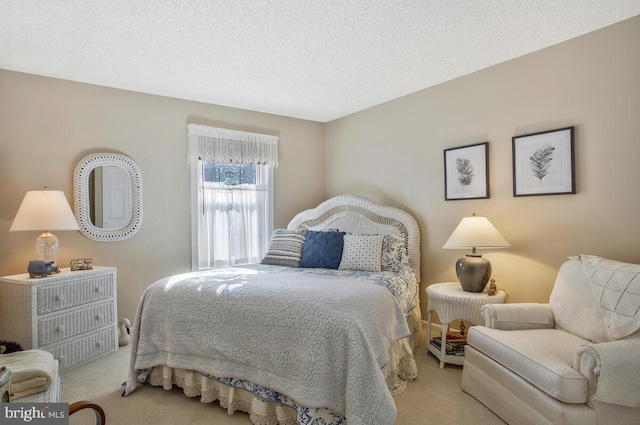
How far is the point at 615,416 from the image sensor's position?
68.1 inches

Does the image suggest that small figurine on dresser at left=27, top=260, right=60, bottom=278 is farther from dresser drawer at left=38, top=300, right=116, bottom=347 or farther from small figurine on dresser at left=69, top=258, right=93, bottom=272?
dresser drawer at left=38, top=300, right=116, bottom=347

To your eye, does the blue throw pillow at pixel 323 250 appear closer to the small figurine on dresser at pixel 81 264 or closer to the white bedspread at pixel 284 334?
the white bedspread at pixel 284 334

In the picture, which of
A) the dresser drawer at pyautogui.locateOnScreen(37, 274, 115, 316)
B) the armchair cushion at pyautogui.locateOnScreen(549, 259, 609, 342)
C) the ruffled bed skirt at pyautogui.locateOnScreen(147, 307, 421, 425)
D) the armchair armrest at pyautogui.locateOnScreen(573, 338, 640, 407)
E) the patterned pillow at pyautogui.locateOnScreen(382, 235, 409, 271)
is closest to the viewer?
the armchair armrest at pyautogui.locateOnScreen(573, 338, 640, 407)

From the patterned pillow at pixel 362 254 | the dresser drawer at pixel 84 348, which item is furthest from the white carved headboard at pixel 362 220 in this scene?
the dresser drawer at pixel 84 348

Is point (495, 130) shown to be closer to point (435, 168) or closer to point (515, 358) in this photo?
point (435, 168)

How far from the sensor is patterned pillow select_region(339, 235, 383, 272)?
3361 mm

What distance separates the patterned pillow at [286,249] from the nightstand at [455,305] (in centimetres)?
134

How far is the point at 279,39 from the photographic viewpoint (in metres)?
2.63

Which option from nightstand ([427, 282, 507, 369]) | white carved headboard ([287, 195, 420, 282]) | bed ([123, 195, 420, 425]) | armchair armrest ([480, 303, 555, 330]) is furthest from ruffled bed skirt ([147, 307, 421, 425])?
white carved headboard ([287, 195, 420, 282])

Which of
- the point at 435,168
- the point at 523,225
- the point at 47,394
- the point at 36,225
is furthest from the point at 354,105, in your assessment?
the point at 47,394

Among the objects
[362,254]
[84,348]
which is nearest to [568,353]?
[362,254]

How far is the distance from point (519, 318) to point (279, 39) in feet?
8.48

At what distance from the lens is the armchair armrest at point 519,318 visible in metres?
2.45

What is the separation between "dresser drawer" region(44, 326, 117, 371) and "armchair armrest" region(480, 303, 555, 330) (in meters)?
3.22
